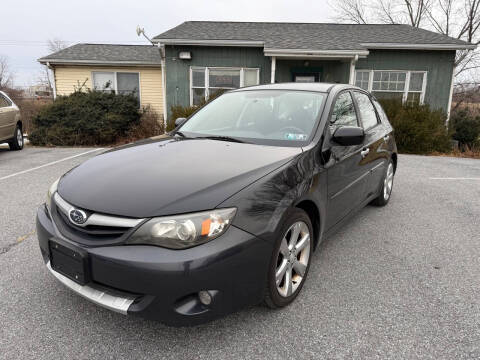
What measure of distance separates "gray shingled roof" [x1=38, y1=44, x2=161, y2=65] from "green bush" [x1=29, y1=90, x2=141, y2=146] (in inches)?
119

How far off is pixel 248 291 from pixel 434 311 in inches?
54.3

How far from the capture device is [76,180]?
Result: 7.73 feet

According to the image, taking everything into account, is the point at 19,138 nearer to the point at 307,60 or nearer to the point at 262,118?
the point at 262,118

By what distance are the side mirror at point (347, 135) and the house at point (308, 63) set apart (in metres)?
10.0

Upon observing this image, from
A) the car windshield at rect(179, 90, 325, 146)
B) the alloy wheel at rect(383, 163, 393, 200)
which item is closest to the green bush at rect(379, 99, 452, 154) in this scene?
the alloy wheel at rect(383, 163, 393, 200)

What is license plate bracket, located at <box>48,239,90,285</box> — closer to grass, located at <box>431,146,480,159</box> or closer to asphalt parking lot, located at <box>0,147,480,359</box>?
asphalt parking lot, located at <box>0,147,480,359</box>

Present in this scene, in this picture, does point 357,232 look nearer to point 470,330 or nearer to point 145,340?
point 470,330

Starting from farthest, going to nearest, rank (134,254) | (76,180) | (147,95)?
(147,95) → (76,180) → (134,254)

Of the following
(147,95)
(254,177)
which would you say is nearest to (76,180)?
(254,177)

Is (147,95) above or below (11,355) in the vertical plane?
above

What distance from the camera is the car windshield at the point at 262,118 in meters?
2.88

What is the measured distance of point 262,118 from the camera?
10.5ft

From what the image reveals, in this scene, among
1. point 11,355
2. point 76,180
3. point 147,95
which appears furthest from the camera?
point 147,95

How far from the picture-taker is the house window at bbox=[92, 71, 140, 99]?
15281 mm
